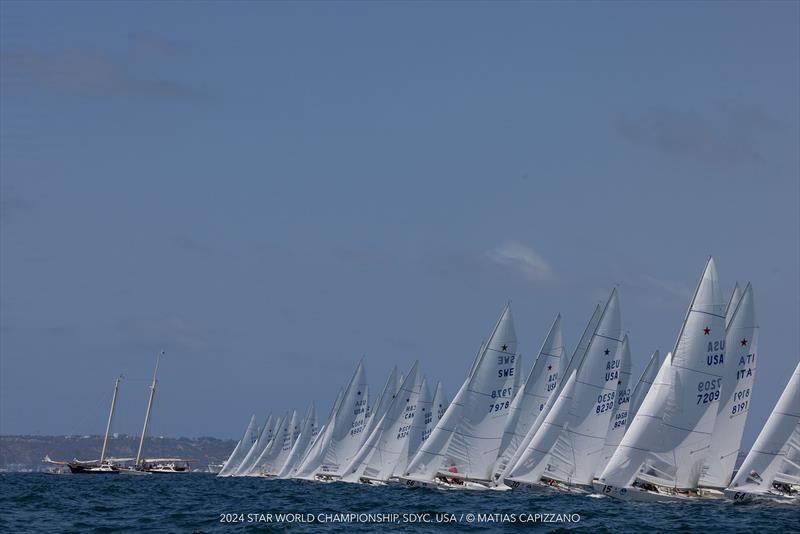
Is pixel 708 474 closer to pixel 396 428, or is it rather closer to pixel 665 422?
pixel 665 422

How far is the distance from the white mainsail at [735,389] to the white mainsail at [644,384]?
17189 mm

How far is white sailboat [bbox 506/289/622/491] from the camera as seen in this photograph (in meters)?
56.2

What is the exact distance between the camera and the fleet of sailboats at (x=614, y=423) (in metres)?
48.9

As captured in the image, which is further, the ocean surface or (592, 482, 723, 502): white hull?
(592, 482, 723, 502): white hull

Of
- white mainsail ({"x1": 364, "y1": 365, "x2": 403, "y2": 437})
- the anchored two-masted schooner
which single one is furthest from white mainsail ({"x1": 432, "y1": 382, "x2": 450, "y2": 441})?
the anchored two-masted schooner

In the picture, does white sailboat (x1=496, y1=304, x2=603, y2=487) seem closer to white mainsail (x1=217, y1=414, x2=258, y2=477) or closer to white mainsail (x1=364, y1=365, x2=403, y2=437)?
white mainsail (x1=364, y1=365, x2=403, y2=437)

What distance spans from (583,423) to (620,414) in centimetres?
904

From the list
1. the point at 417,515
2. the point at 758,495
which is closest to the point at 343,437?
the point at 758,495

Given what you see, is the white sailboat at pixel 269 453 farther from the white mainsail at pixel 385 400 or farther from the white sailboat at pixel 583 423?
the white sailboat at pixel 583 423

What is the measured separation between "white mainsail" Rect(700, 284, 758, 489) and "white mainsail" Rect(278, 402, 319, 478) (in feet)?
215

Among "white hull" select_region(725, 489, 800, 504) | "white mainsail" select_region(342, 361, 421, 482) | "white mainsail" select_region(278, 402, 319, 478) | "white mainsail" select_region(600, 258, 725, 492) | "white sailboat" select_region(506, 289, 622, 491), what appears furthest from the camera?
"white mainsail" select_region(278, 402, 319, 478)

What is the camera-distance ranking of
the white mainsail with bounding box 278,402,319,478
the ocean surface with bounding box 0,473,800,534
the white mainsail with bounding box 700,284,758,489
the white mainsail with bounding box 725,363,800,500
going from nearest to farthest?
the ocean surface with bounding box 0,473,800,534, the white mainsail with bounding box 725,363,800,500, the white mainsail with bounding box 700,284,758,489, the white mainsail with bounding box 278,402,319,478

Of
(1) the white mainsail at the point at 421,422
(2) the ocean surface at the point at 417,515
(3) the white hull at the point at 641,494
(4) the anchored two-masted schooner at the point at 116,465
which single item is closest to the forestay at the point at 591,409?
(2) the ocean surface at the point at 417,515

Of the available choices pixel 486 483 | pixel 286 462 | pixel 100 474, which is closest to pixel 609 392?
pixel 486 483
